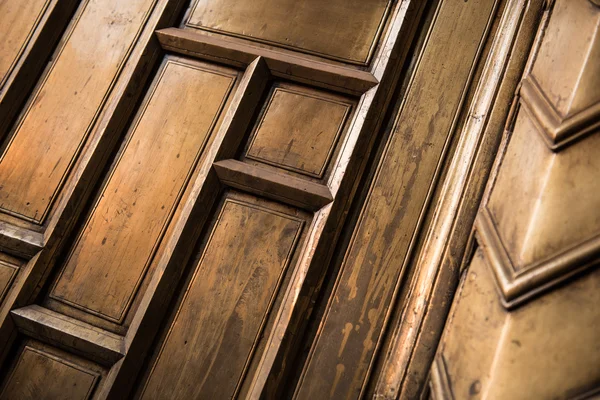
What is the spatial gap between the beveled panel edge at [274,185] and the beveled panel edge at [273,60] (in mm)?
231

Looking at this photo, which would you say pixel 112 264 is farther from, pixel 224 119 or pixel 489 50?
pixel 489 50

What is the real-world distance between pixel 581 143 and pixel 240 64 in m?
0.75

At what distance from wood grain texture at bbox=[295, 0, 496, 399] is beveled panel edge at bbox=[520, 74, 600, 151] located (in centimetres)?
20

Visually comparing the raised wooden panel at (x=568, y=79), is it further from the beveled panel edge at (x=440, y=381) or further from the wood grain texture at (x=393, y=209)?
the beveled panel edge at (x=440, y=381)

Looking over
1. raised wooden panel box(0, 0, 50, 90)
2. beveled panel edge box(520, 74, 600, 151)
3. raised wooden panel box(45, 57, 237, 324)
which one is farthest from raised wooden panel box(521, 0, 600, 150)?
raised wooden panel box(0, 0, 50, 90)

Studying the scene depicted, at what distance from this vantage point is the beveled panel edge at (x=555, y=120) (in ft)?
2.70

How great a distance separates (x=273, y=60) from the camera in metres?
1.23

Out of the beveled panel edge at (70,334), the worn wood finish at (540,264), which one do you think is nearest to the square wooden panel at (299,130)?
the worn wood finish at (540,264)

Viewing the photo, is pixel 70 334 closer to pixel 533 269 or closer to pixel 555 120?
pixel 533 269

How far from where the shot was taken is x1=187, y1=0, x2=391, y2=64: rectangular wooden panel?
4.01 ft

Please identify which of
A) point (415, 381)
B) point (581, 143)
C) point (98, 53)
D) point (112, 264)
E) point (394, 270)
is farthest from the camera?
point (98, 53)

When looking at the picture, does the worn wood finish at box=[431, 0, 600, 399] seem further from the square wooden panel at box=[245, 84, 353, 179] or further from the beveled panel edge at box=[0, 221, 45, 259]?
the beveled panel edge at box=[0, 221, 45, 259]

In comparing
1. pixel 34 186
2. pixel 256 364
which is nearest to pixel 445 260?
pixel 256 364

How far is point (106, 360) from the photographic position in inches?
43.6
